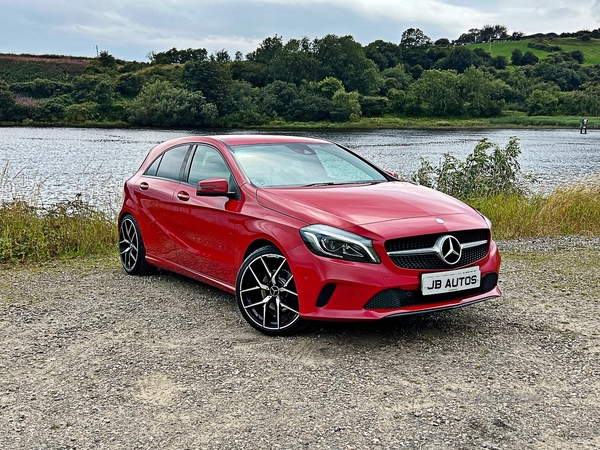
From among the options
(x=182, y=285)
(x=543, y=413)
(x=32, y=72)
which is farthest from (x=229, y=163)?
Result: (x=32, y=72)

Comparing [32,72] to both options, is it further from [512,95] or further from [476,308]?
[476,308]

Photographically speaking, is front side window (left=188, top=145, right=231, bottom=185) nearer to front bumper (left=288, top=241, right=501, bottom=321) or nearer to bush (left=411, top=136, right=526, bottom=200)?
front bumper (left=288, top=241, right=501, bottom=321)

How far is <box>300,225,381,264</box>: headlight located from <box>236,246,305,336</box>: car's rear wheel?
0.34 metres

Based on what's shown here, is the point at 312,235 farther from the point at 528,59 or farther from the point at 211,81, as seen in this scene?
the point at 528,59

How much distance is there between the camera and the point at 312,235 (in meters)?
4.65

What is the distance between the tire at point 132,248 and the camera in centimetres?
718

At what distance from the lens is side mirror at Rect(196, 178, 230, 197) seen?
544 centimetres

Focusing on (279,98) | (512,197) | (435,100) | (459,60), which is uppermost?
(459,60)

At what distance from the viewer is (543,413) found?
3.71 m

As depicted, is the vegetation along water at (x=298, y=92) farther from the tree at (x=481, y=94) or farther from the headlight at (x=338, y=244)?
the headlight at (x=338, y=244)

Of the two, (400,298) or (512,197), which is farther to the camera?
(512,197)

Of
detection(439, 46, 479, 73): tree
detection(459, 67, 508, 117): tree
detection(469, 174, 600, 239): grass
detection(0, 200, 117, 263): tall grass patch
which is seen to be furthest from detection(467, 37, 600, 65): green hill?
detection(0, 200, 117, 263): tall grass patch

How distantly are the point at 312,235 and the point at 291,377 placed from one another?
1.00 meters

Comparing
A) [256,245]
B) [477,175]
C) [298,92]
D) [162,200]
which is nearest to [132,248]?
[162,200]
